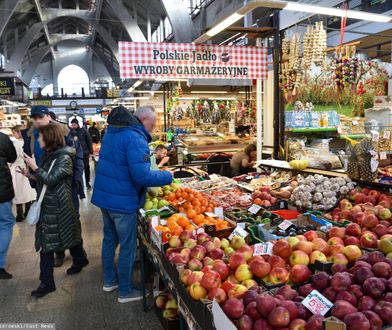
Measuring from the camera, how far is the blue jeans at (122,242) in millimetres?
3307

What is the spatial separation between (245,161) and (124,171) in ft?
10.6

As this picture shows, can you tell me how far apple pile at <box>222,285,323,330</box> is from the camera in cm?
145

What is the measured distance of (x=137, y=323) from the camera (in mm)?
3156

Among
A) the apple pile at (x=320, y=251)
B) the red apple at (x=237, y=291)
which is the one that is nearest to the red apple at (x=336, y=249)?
the apple pile at (x=320, y=251)

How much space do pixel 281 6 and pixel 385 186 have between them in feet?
6.05

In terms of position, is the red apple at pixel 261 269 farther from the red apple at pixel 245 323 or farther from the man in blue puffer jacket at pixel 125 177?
the man in blue puffer jacket at pixel 125 177

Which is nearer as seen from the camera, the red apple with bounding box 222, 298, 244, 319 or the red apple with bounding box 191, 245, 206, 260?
the red apple with bounding box 222, 298, 244, 319

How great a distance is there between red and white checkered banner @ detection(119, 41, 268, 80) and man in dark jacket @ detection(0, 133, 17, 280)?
5.82ft

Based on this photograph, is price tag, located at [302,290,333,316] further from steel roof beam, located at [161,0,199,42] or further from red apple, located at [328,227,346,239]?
steel roof beam, located at [161,0,199,42]

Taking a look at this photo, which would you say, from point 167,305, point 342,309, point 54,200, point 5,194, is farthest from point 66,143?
point 342,309

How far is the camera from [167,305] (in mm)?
2914

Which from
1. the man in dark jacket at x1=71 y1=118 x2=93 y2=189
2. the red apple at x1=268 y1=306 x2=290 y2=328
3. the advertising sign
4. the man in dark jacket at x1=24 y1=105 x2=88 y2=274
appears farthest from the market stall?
the advertising sign

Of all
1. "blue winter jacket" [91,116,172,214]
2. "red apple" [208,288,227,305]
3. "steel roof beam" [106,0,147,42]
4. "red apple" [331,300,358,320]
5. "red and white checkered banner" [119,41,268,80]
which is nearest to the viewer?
"red apple" [331,300,358,320]

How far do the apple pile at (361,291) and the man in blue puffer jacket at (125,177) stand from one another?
5.88 feet
